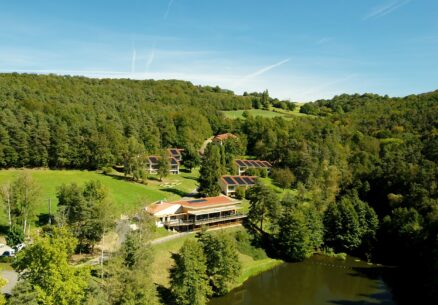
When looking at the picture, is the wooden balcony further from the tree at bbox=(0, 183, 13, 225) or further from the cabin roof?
the cabin roof

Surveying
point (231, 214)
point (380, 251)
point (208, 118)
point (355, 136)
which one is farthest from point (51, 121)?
point (355, 136)

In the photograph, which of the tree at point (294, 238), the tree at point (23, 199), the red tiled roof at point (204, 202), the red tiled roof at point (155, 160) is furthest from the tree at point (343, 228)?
the tree at point (23, 199)

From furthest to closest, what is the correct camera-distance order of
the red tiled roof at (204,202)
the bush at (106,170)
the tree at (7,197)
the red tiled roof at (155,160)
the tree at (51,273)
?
the red tiled roof at (155,160), the bush at (106,170), the red tiled roof at (204,202), the tree at (7,197), the tree at (51,273)

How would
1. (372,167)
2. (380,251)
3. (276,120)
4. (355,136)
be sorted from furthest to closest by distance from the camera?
(276,120)
(355,136)
(372,167)
(380,251)

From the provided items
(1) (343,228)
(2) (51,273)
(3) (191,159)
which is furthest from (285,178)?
(2) (51,273)

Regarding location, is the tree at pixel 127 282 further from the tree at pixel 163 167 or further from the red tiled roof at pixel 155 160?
the red tiled roof at pixel 155 160

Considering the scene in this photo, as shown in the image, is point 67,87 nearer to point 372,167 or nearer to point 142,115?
point 142,115
